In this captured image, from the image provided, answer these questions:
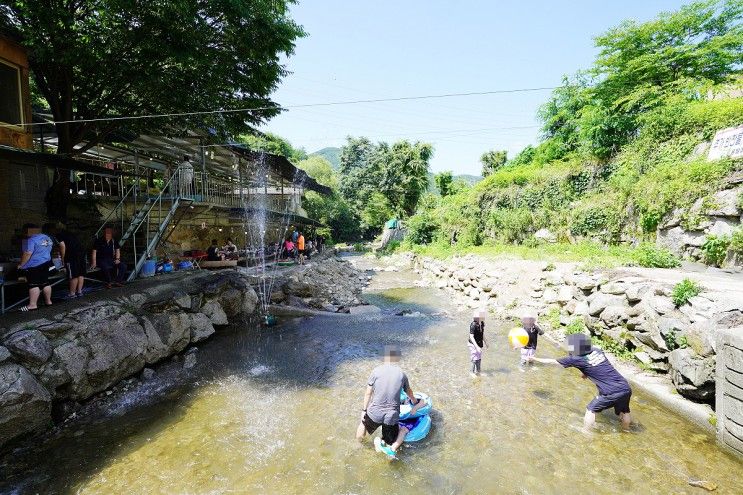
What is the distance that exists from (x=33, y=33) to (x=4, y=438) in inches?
342

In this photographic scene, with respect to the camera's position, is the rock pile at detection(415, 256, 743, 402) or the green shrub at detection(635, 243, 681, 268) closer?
the rock pile at detection(415, 256, 743, 402)

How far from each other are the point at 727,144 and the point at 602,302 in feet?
26.4

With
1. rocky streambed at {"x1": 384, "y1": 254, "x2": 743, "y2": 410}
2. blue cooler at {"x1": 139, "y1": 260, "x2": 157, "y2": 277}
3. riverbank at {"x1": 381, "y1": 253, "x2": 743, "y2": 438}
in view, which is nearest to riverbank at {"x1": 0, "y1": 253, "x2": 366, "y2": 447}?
blue cooler at {"x1": 139, "y1": 260, "x2": 157, "y2": 277}

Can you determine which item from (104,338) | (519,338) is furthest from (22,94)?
(519,338)

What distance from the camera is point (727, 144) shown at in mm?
11727

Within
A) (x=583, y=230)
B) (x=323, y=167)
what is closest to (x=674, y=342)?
(x=583, y=230)

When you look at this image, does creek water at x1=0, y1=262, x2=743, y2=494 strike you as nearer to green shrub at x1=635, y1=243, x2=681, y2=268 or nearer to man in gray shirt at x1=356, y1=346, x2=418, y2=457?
man in gray shirt at x1=356, y1=346, x2=418, y2=457

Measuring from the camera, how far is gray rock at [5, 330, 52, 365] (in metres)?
5.67

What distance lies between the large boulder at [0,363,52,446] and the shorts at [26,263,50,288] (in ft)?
7.20

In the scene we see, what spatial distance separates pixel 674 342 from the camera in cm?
674

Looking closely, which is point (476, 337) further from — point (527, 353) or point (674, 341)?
point (674, 341)

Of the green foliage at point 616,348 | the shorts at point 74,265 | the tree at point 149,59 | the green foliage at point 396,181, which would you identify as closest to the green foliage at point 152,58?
the tree at point 149,59

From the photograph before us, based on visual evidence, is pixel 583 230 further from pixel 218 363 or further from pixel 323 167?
pixel 323 167

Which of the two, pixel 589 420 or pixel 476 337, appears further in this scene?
pixel 476 337
